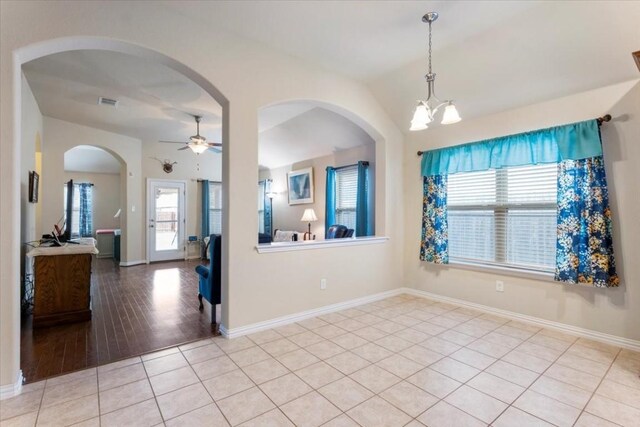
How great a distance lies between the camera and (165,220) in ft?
24.8

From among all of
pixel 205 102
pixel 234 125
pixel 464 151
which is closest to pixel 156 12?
pixel 234 125

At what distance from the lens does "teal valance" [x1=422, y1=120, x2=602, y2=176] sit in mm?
2967

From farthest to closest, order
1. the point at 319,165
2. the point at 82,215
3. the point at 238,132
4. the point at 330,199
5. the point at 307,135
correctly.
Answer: the point at 82,215 → the point at 319,165 → the point at 330,199 → the point at 307,135 → the point at 238,132

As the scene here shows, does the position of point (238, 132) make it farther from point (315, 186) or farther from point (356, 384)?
point (315, 186)

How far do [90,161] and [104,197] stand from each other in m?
1.39

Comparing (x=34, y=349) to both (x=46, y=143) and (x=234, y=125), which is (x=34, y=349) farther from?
(x=46, y=143)

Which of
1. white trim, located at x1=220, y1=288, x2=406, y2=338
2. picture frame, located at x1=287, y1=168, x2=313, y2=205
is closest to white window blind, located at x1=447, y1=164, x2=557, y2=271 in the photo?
white trim, located at x1=220, y1=288, x2=406, y2=338

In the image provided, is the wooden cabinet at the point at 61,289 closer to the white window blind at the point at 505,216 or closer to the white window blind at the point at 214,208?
the white window blind at the point at 505,216

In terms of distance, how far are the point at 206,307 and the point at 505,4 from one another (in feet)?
15.0

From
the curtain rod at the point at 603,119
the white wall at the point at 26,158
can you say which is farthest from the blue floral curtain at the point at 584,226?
the white wall at the point at 26,158

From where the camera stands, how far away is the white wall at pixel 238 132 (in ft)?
6.68

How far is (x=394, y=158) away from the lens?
457 cm

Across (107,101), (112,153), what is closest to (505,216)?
(107,101)

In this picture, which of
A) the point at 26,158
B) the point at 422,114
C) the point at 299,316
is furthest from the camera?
the point at 26,158
